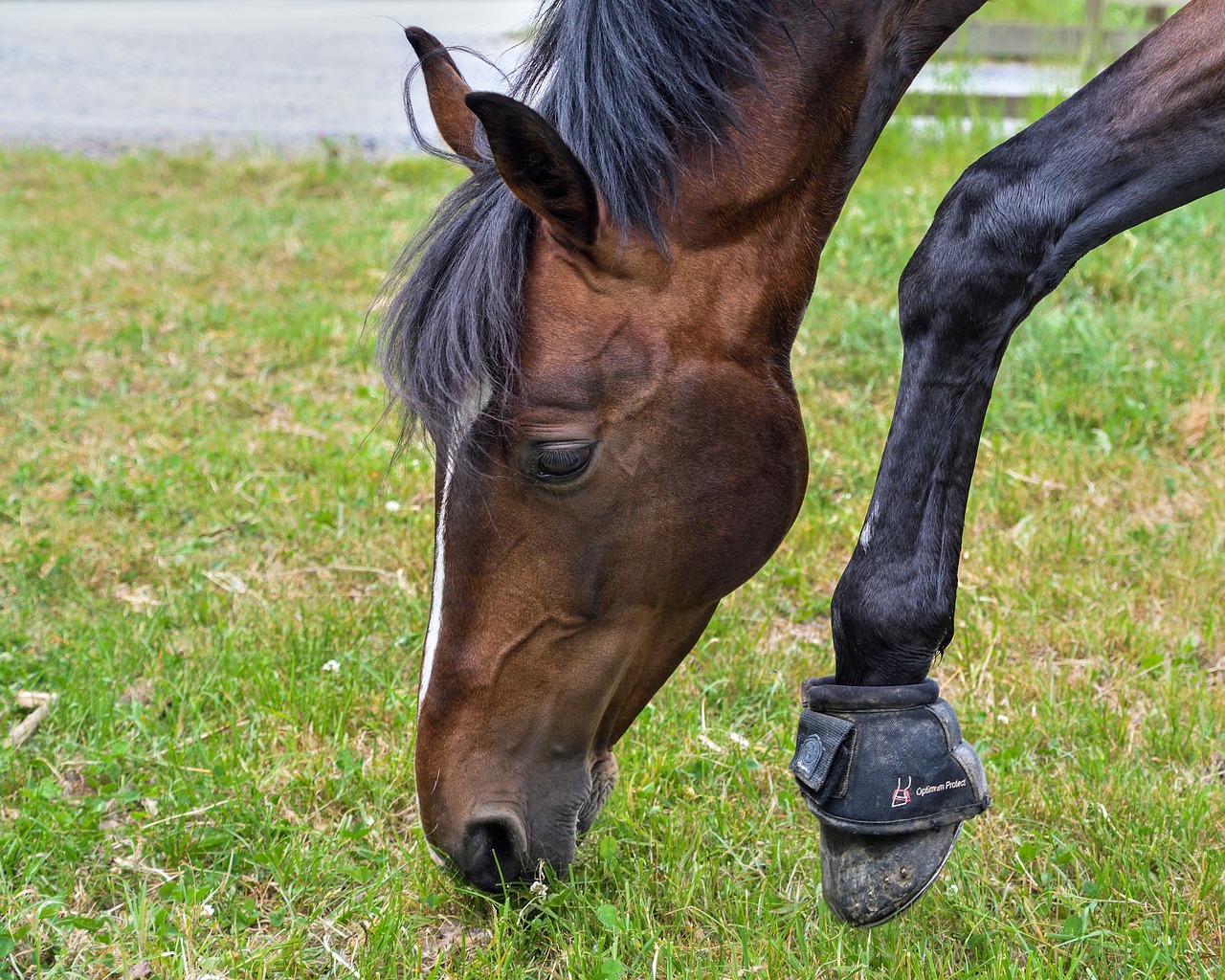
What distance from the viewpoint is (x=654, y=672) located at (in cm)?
192

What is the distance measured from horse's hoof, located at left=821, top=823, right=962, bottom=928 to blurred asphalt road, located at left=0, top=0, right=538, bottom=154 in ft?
19.5

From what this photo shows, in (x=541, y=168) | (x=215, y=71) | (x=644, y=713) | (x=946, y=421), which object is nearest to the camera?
(x=541, y=168)

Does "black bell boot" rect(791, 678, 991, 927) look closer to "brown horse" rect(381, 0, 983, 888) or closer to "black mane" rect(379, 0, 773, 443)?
"brown horse" rect(381, 0, 983, 888)

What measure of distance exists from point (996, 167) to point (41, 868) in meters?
2.01

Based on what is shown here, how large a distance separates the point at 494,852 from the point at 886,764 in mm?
629

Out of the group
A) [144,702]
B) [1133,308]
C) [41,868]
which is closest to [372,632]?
[144,702]

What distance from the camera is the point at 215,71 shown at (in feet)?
44.3

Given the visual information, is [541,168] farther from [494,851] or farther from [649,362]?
[494,851]

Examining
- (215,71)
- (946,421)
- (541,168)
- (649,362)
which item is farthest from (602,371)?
(215,71)

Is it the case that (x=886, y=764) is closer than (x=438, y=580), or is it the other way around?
(x=886, y=764)

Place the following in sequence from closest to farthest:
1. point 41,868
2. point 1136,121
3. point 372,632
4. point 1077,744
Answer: point 1136,121, point 41,868, point 1077,744, point 372,632

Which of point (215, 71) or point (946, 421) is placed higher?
point (215, 71)

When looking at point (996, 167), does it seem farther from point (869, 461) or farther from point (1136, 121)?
point (869, 461)

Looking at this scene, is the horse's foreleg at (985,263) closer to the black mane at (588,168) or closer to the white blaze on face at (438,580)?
the black mane at (588,168)
